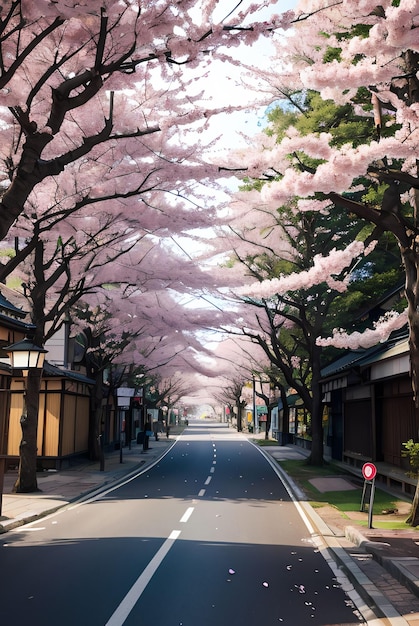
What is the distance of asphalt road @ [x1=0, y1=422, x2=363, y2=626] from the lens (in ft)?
22.0

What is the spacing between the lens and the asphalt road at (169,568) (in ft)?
22.0

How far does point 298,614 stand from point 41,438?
70.7 ft

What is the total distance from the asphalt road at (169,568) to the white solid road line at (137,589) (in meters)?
0.01

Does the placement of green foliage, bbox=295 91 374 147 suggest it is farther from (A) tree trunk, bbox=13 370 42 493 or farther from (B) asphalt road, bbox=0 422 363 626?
(A) tree trunk, bbox=13 370 42 493

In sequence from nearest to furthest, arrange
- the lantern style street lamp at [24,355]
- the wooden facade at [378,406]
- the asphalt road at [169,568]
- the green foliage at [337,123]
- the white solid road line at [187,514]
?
the asphalt road at [169,568]
the white solid road line at [187,514]
the lantern style street lamp at [24,355]
the green foliage at [337,123]
the wooden facade at [378,406]

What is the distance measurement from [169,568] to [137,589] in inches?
47.8

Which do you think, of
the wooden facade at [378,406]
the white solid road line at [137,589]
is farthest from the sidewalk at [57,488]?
the wooden facade at [378,406]

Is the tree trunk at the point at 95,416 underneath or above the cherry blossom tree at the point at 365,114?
underneath

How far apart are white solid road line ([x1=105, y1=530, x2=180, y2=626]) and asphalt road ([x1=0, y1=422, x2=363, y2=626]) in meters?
0.01

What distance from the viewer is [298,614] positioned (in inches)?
266

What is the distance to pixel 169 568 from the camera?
8773 mm

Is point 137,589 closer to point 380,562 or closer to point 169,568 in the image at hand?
point 169,568

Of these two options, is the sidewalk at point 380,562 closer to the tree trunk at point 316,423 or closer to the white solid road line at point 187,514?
the white solid road line at point 187,514

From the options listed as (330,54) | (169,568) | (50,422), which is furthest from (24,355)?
(50,422)
